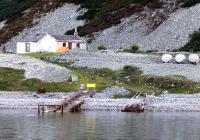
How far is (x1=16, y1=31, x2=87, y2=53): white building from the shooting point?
131m

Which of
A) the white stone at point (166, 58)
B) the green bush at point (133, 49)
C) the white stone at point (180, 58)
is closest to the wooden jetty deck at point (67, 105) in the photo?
the white stone at point (166, 58)

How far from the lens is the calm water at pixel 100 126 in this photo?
64688mm

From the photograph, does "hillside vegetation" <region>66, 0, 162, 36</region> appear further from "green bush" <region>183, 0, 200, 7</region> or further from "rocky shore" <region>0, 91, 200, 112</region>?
"rocky shore" <region>0, 91, 200, 112</region>

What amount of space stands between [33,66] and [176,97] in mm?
19928

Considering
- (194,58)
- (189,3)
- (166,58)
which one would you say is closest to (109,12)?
(189,3)

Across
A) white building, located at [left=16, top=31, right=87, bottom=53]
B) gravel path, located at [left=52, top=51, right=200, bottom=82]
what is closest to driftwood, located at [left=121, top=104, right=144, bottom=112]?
gravel path, located at [left=52, top=51, right=200, bottom=82]

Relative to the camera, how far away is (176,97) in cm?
9125

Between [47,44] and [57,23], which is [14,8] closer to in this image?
[57,23]

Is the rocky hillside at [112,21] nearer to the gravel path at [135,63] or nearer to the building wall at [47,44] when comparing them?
the building wall at [47,44]

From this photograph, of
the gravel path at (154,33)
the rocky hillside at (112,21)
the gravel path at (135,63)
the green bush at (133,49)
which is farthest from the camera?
the rocky hillside at (112,21)

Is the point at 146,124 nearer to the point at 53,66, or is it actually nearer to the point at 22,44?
the point at 53,66

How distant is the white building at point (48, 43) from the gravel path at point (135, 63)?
15.1 m

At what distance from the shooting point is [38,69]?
101062 mm

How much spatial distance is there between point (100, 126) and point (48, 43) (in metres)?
60.7
